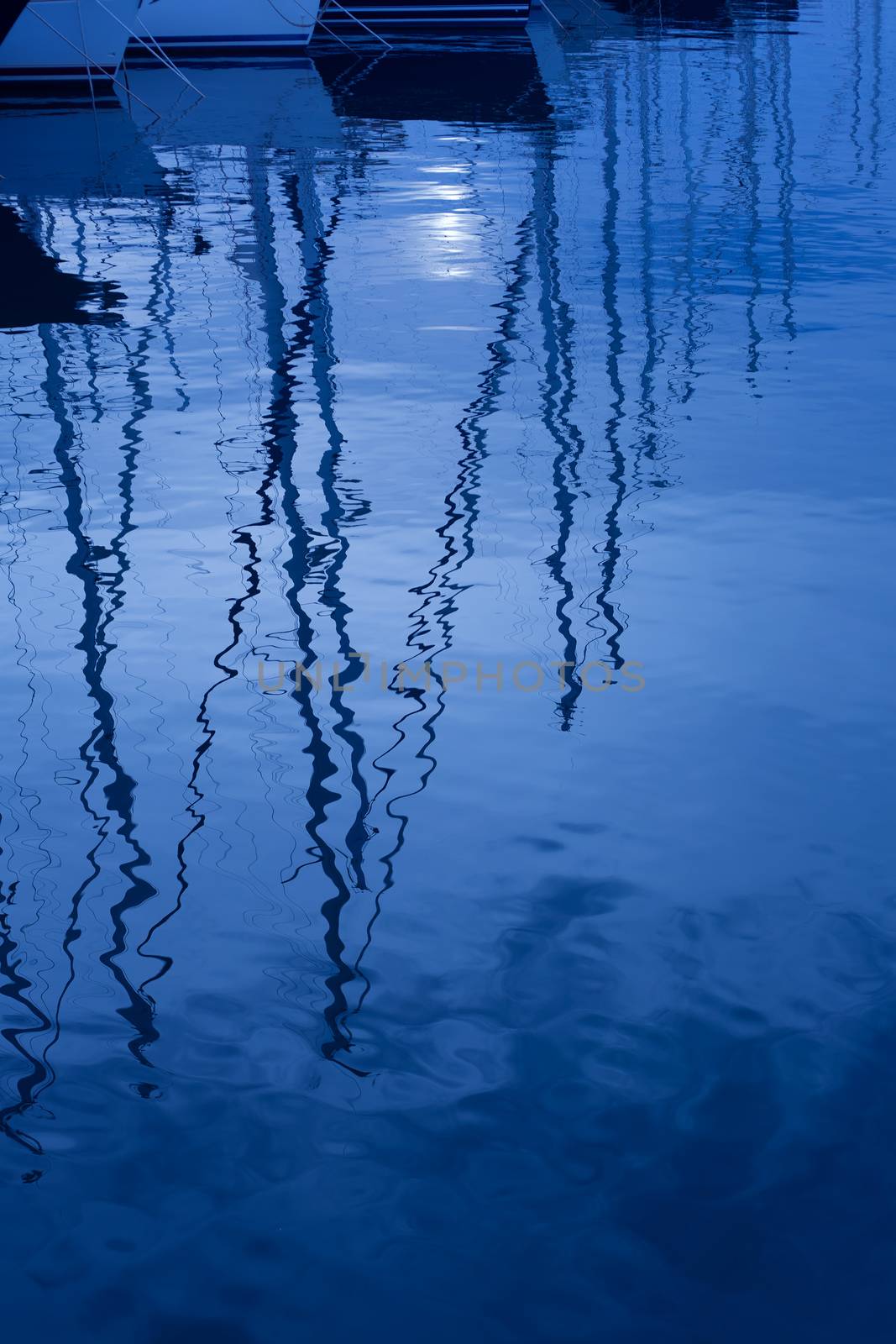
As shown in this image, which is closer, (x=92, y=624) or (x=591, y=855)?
(x=591, y=855)

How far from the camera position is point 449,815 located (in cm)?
604

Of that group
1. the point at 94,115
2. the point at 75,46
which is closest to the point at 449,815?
the point at 94,115

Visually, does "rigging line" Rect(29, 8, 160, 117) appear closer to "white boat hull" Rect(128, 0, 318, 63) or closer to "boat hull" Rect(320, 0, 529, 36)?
"white boat hull" Rect(128, 0, 318, 63)

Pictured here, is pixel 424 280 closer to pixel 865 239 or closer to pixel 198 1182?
pixel 865 239

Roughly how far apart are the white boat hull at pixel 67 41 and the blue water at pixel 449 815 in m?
17.9

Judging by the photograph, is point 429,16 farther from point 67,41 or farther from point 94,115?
point 94,115

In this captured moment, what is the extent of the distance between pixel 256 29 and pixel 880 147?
19360mm

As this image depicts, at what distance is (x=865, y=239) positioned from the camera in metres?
16.4

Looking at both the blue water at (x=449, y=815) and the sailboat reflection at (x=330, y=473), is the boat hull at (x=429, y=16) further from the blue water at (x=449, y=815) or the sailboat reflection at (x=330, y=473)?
the blue water at (x=449, y=815)

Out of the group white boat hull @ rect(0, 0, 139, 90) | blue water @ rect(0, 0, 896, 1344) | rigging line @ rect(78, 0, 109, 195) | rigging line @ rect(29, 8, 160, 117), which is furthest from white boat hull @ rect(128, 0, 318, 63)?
blue water @ rect(0, 0, 896, 1344)

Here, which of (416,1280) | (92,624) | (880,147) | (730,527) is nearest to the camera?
(416,1280)

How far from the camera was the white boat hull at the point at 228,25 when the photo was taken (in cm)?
3619

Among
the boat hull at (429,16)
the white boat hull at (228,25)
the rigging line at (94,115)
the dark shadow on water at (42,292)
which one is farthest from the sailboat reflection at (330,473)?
the boat hull at (429,16)

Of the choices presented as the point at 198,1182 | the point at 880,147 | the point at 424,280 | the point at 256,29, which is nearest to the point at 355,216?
the point at 424,280
